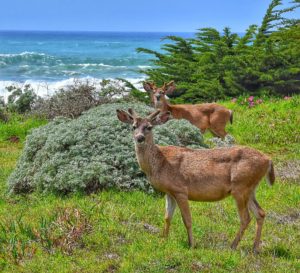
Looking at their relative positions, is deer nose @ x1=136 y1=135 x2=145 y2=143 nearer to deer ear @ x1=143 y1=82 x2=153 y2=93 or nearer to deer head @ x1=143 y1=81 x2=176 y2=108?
deer head @ x1=143 y1=81 x2=176 y2=108

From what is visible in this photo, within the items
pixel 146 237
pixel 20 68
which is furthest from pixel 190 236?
pixel 20 68

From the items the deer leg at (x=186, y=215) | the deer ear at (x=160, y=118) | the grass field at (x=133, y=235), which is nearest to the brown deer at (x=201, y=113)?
the grass field at (x=133, y=235)

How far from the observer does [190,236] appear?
22.8 ft

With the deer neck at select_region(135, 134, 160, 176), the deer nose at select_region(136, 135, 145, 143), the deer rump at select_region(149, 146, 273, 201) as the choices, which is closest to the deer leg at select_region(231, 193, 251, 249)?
the deer rump at select_region(149, 146, 273, 201)

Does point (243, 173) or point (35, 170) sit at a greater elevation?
point (243, 173)

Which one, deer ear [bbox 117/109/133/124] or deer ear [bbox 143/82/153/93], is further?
deer ear [bbox 143/82/153/93]

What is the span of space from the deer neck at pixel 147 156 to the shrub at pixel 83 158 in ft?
7.21

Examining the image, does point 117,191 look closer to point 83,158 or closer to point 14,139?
point 83,158

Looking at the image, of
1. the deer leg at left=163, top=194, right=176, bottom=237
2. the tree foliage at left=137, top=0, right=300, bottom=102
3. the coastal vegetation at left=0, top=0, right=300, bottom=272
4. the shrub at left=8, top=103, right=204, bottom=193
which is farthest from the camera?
the tree foliage at left=137, top=0, right=300, bottom=102

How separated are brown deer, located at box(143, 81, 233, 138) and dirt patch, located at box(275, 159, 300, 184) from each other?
269 centimetres

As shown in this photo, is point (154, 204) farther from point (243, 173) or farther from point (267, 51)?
point (267, 51)

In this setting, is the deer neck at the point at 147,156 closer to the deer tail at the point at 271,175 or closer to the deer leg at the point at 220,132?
the deer tail at the point at 271,175

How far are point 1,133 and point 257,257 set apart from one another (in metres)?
10.2

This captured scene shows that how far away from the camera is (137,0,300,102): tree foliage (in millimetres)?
18953
